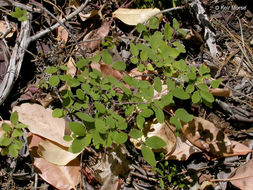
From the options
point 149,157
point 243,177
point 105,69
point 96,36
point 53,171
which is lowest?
point 243,177

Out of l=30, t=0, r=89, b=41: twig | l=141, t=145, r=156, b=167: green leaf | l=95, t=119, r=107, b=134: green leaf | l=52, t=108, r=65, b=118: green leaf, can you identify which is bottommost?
l=141, t=145, r=156, b=167: green leaf

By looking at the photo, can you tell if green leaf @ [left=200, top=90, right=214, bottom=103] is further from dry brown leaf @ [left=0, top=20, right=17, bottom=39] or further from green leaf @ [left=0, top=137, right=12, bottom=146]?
dry brown leaf @ [left=0, top=20, right=17, bottom=39]

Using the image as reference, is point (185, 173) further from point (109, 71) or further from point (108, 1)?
point (108, 1)

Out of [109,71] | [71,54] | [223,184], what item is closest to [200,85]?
[109,71]

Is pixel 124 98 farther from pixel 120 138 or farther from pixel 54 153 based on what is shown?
pixel 54 153

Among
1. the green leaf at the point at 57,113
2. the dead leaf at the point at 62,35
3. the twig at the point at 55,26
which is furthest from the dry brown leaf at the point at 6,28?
the green leaf at the point at 57,113

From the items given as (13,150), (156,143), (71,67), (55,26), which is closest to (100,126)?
(156,143)

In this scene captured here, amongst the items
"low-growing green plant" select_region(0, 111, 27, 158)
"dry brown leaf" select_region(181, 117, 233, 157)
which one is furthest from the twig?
"dry brown leaf" select_region(181, 117, 233, 157)

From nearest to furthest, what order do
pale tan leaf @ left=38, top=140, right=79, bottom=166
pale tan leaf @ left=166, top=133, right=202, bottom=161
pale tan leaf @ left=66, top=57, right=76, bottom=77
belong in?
pale tan leaf @ left=38, top=140, right=79, bottom=166, pale tan leaf @ left=166, top=133, right=202, bottom=161, pale tan leaf @ left=66, top=57, right=76, bottom=77
